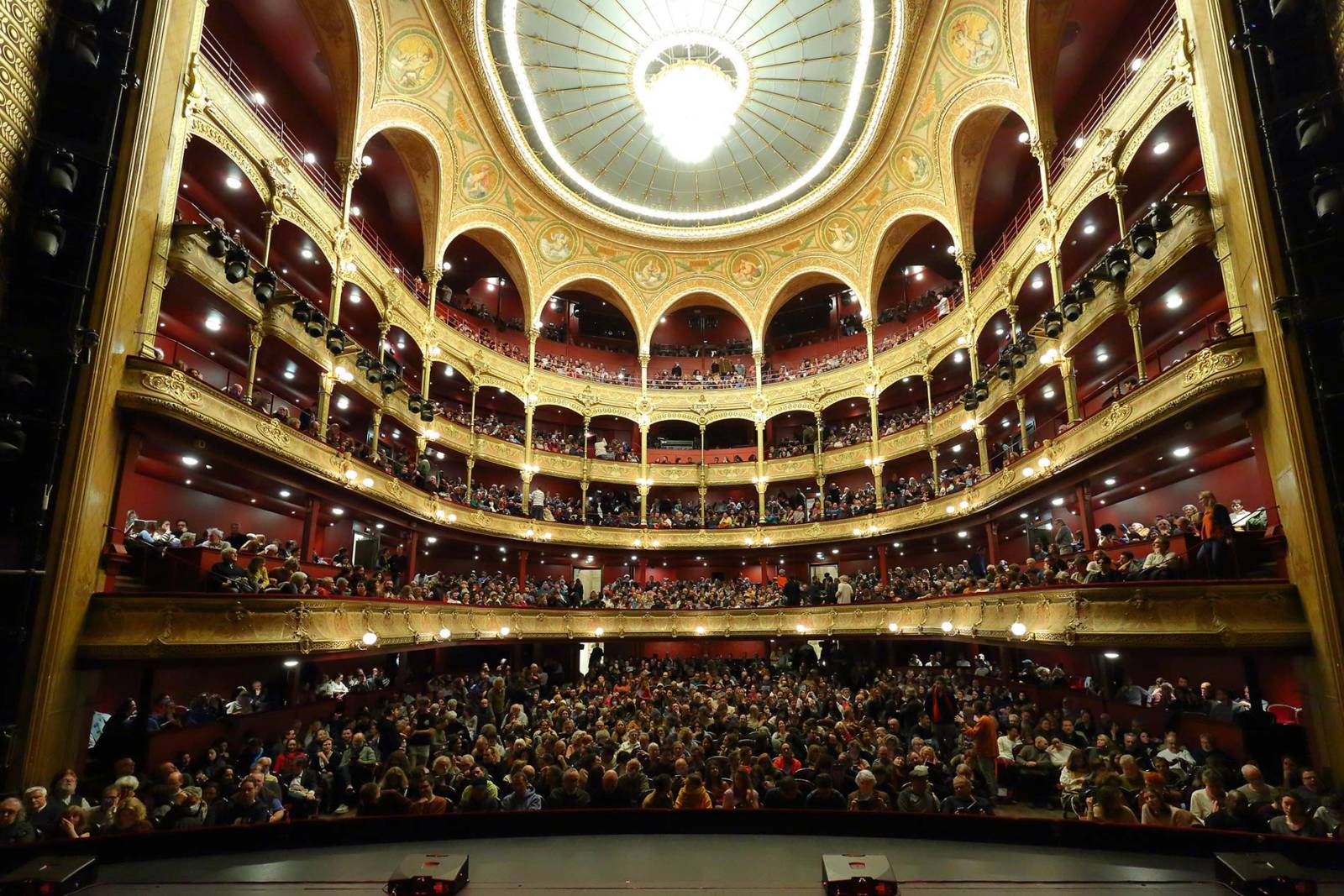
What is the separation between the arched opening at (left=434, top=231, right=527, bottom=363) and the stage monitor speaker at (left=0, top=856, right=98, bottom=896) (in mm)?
20914

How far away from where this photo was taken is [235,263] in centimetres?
1181

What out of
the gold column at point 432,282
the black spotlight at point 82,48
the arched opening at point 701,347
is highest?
the arched opening at point 701,347

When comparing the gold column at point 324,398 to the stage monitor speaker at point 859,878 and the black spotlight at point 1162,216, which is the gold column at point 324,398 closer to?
the stage monitor speaker at point 859,878

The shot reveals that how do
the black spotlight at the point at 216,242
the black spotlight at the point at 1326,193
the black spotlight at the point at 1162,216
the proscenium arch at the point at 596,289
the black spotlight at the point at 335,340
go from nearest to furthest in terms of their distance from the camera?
1. the black spotlight at the point at 1326,193
2. the black spotlight at the point at 1162,216
3. the black spotlight at the point at 216,242
4. the black spotlight at the point at 335,340
5. the proscenium arch at the point at 596,289

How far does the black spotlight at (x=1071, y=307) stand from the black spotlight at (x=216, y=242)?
15.9 m

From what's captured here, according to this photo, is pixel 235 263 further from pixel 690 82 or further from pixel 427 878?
pixel 690 82

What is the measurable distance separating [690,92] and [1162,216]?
521 inches

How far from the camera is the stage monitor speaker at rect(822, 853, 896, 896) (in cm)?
378

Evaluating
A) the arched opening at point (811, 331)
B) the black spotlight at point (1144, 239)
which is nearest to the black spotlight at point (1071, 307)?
the black spotlight at point (1144, 239)

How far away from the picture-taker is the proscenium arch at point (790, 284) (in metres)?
27.3

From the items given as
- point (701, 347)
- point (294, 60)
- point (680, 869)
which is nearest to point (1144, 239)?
point (680, 869)

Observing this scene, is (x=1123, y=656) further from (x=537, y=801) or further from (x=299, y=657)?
(x=299, y=657)

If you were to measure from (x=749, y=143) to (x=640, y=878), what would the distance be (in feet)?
74.6

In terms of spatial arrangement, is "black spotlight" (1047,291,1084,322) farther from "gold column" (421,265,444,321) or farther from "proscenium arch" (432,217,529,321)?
"proscenium arch" (432,217,529,321)
